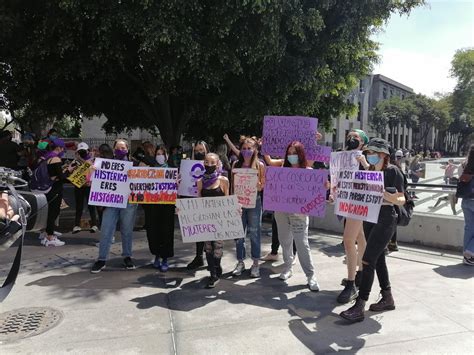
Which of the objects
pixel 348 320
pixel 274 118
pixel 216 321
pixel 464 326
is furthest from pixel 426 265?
pixel 216 321

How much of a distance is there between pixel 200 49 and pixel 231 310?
5.13 metres

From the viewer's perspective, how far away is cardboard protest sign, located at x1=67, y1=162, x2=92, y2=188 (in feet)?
22.9

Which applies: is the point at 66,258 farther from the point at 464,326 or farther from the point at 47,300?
the point at 464,326

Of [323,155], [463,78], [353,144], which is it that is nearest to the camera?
[353,144]

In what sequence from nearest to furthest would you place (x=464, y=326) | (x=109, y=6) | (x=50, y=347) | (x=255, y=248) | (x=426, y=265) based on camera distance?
(x=50, y=347) < (x=464, y=326) < (x=255, y=248) < (x=426, y=265) < (x=109, y=6)

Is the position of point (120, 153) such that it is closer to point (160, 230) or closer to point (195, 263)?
point (160, 230)

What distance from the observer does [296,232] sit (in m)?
5.24

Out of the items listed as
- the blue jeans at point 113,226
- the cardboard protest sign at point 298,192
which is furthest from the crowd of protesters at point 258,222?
the cardboard protest sign at point 298,192

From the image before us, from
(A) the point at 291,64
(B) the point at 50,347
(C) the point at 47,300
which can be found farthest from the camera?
(A) the point at 291,64

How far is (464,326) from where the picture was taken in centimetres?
412

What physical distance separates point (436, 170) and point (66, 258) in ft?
57.1

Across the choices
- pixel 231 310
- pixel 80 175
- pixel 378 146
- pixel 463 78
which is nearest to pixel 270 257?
pixel 231 310

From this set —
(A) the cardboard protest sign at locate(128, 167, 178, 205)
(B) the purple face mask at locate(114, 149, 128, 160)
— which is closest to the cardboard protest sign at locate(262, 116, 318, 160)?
(A) the cardboard protest sign at locate(128, 167, 178, 205)

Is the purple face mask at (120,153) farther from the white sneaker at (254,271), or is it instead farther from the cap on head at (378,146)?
the cap on head at (378,146)
